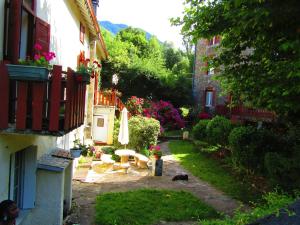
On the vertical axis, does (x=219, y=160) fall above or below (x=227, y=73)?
below

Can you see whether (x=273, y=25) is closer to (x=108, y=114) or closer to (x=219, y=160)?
(x=219, y=160)

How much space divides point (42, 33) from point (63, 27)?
8.86ft

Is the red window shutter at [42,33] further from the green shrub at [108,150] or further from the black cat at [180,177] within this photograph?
the green shrub at [108,150]

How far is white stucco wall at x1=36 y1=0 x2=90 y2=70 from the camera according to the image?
7.07 metres

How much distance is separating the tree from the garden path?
2.96 m

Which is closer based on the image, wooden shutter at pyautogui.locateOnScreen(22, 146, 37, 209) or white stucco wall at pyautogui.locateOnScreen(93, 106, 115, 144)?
wooden shutter at pyautogui.locateOnScreen(22, 146, 37, 209)

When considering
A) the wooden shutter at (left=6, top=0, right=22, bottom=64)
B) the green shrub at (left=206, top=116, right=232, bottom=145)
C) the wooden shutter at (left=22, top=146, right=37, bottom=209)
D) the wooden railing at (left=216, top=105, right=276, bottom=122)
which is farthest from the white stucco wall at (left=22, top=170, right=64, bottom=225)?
the wooden railing at (left=216, top=105, right=276, bottom=122)

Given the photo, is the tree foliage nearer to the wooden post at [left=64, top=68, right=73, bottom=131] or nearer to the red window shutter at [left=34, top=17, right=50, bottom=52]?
the red window shutter at [left=34, top=17, right=50, bottom=52]

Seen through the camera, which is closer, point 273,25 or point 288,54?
point 273,25

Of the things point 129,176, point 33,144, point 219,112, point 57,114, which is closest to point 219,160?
point 129,176

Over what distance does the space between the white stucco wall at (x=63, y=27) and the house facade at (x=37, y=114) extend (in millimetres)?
19

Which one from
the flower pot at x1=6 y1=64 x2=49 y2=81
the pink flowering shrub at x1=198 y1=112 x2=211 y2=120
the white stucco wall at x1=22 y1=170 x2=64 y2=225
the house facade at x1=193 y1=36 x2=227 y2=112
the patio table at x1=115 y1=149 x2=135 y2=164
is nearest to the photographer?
the flower pot at x1=6 y1=64 x2=49 y2=81

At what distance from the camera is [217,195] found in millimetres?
10141

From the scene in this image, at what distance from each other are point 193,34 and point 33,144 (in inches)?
192
